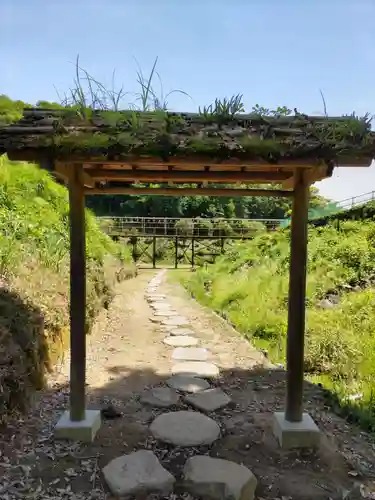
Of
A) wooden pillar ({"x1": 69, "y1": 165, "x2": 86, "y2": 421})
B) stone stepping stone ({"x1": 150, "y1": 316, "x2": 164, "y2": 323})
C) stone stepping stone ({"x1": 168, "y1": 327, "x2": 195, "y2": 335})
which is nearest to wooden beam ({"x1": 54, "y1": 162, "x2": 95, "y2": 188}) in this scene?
wooden pillar ({"x1": 69, "y1": 165, "x2": 86, "y2": 421})

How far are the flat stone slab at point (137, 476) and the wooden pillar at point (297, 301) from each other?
1.18 m

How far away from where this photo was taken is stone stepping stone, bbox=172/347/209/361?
217 inches

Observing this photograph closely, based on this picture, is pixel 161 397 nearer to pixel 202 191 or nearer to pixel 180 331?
pixel 202 191

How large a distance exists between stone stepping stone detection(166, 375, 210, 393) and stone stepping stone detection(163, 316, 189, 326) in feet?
8.33

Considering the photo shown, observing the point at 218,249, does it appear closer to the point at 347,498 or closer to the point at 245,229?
the point at 245,229

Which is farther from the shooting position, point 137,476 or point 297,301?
point 297,301

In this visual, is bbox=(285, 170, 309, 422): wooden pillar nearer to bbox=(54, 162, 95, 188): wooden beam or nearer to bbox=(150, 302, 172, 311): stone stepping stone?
bbox=(54, 162, 95, 188): wooden beam

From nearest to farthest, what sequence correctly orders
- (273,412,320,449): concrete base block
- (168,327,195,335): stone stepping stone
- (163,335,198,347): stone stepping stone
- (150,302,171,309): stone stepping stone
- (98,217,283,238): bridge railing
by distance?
1. (273,412,320,449): concrete base block
2. (163,335,198,347): stone stepping stone
3. (168,327,195,335): stone stepping stone
4. (150,302,171,309): stone stepping stone
5. (98,217,283,238): bridge railing

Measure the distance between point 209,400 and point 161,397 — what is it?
0.50 meters

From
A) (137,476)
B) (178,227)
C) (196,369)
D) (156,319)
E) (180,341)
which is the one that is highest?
(137,476)

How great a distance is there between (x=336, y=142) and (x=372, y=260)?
321 inches

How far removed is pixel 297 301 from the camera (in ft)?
10.8

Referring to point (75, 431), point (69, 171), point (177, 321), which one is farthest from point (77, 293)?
point (177, 321)

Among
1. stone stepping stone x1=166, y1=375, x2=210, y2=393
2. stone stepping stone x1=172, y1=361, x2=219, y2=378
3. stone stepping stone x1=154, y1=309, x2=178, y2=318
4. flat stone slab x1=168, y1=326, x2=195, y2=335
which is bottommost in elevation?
stone stepping stone x1=154, y1=309, x2=178, y2=318
